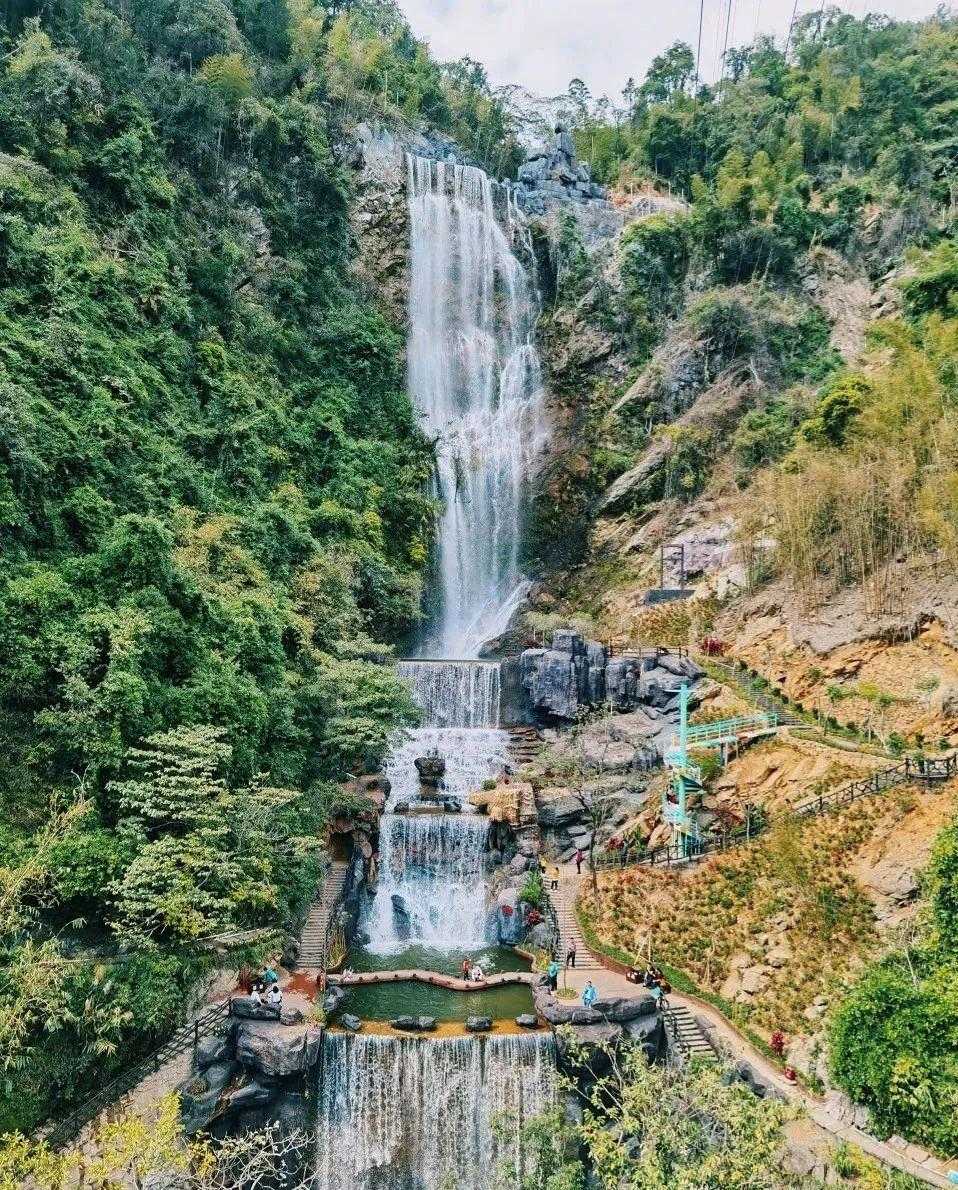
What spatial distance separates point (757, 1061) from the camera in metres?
17.4

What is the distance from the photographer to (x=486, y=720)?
31.3 metres

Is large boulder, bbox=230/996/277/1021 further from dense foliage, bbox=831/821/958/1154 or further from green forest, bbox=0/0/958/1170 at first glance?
dense foliage, bbox=831/821/958/1154

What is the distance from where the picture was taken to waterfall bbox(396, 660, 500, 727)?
102 ft

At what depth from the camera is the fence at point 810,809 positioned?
65.2ft

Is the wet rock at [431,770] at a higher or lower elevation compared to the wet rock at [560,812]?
higher

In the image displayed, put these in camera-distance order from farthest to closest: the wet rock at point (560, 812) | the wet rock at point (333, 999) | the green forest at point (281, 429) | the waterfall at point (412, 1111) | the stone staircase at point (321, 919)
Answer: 1. the wet rock at point (560, 812)
2. the stone staircase at point (321, 919)
3. the wet rock at point (333, 999)
4. the waterfall at point (412, 1111)
5. the green forest at point (281, 429)

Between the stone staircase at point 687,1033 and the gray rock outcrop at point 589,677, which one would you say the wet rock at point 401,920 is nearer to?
the stone staircase at point 687,1033

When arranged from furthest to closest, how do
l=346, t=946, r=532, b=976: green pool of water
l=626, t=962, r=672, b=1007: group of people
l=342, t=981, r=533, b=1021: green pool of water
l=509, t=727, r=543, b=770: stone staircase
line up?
l=509, t=727, r=543, b=770: stone staircase, l=346, t=946, r=532, b=976: green pool of water, l=342, t=981, r=533, b=1021: green pool of water, l=626, t=962, r=672, b=1007: group of people

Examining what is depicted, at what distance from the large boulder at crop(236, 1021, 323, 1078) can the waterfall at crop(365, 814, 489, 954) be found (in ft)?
24.9

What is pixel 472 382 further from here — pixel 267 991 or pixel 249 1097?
pixel 249 1097

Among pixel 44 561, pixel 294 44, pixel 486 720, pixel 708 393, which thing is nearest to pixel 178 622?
pixel 44 561

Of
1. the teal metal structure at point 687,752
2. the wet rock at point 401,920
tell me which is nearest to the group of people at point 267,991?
the wet rock at point 401,920

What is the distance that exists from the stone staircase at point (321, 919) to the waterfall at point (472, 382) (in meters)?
16.1

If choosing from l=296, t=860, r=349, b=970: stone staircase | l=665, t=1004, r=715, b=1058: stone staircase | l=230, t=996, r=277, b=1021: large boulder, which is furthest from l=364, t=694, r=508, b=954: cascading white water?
l=665, t=1004, r=715, b=1058: stone staircase
